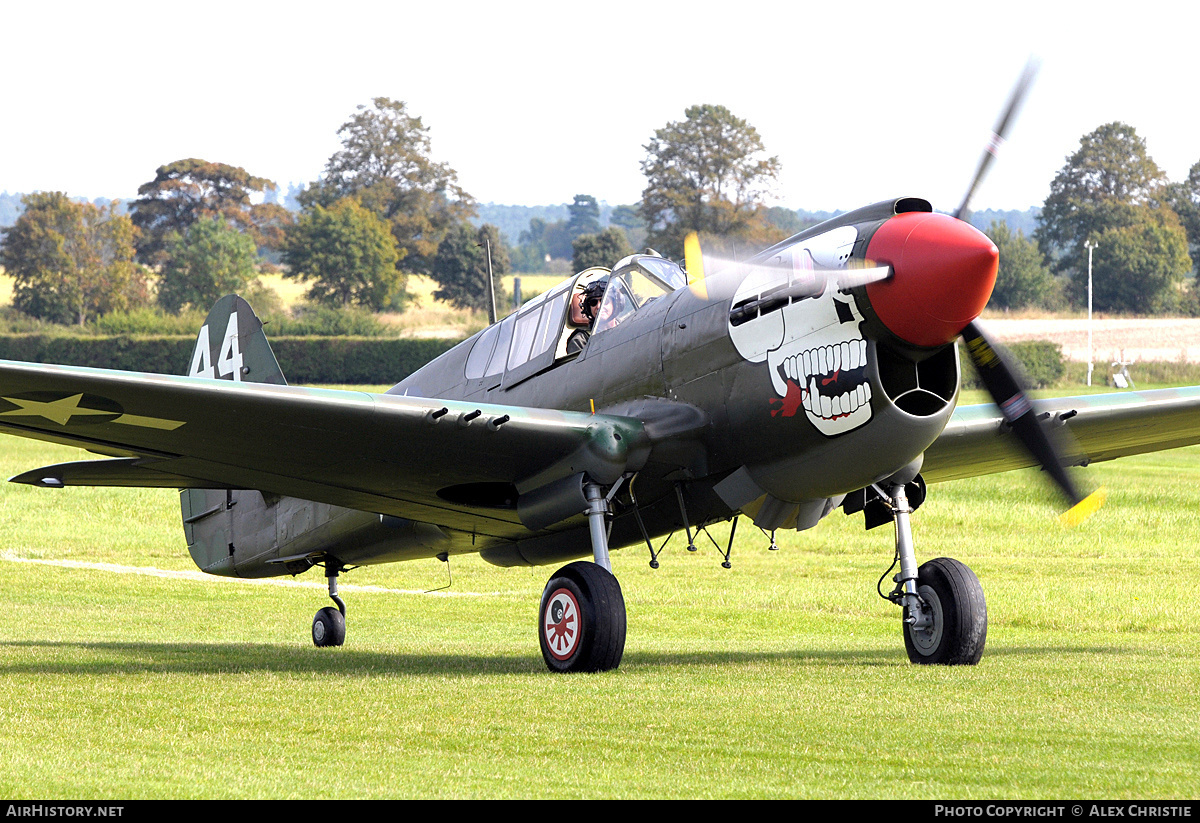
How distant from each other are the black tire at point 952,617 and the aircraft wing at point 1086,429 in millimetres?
1126

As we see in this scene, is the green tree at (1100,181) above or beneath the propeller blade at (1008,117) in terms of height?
above

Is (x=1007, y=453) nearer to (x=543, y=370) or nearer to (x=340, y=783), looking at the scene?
(x=543, y=370)

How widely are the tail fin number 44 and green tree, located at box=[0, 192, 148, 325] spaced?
3631 inches

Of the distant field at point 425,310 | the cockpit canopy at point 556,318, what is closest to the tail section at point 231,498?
the cockpit canopy at point 556,318

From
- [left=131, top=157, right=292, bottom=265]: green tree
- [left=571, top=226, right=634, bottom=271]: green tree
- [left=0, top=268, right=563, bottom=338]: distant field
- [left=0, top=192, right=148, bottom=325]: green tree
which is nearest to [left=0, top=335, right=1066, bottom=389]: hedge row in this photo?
[left=0, top=268, right=563, bottom=338]: distant field

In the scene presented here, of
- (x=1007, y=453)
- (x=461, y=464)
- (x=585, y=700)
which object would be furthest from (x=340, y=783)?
(x=1007, y=453)

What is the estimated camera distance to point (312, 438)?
9570 millimetres

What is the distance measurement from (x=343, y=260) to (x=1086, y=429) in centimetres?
9655

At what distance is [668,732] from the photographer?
689 cm

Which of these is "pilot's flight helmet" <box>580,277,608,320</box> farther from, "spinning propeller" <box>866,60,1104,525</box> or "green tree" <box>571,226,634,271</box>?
"green tree" <box>571,226,634,271</box>

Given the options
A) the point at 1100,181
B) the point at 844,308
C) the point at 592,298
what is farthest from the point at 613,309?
the point at 1100,181

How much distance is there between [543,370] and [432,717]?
413 cm

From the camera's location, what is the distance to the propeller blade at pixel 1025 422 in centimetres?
930

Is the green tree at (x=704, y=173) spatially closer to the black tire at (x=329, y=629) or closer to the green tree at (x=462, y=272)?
the green tree at (x=462, y=272)
